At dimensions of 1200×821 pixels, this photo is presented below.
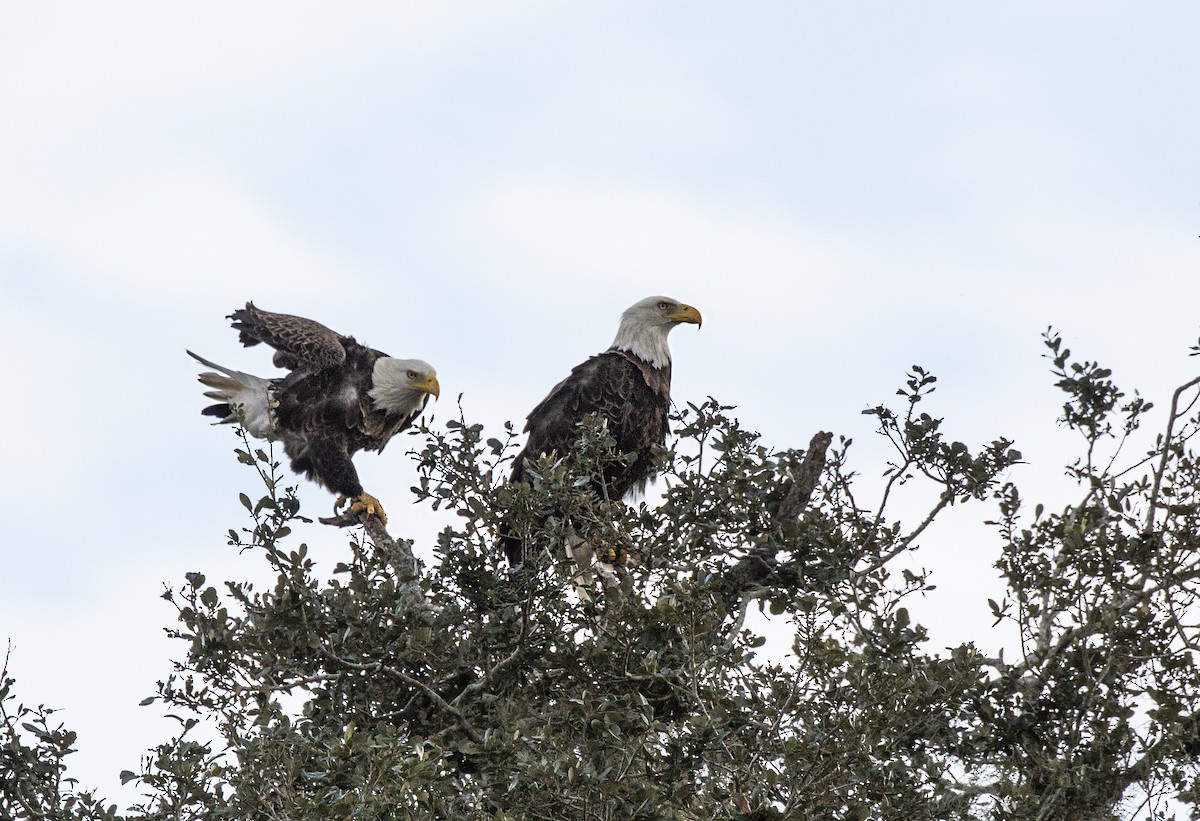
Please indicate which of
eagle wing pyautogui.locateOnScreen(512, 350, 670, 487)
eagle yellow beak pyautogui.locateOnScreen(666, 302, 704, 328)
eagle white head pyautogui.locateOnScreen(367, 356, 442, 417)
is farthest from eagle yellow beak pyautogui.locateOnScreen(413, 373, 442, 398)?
eagle yellow beak pyautogui.locateOnScreen(666, 302, 704, 328)

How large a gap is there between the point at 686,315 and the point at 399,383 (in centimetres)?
223

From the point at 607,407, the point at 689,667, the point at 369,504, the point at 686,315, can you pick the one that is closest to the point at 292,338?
the point at 369,504

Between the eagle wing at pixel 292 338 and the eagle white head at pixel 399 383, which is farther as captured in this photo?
the eagle white head at pixel 399 383

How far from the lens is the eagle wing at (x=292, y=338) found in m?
9.18

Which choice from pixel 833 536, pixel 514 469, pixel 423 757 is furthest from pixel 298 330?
pixel 423 757

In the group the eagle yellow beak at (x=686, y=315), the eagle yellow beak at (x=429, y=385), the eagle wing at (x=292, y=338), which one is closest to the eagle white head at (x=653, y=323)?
the eagle yellow beak at (x=686, y=315)

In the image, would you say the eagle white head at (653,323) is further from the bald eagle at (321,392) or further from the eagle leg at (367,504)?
the eagle leg at (367,504)

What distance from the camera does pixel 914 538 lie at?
5926mm

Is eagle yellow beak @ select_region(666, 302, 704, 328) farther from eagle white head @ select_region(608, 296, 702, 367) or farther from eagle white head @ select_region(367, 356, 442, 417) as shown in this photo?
eagle white head @ select_region(367, 356, 442, 417)

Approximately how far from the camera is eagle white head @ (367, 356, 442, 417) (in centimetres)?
953

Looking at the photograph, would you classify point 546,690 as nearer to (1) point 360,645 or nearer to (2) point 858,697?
(1) point 360,645

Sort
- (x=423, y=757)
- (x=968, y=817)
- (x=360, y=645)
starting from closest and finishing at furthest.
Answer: (x=423, y=757)
(x=968, y=817)
(x=360, y=645)

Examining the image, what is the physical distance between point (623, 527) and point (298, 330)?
4.41 metres

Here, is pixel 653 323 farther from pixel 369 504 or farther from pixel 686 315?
pixel 369 504
